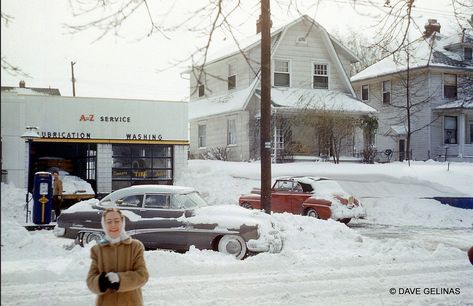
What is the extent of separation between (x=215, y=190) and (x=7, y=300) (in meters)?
6.21

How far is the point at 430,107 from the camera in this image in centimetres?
2455

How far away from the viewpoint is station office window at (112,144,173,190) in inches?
221

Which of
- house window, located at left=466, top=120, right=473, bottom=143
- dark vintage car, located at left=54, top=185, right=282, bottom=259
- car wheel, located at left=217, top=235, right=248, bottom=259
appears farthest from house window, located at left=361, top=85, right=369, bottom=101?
car wheel, located at left=217, top=235, right=248, bottom=259

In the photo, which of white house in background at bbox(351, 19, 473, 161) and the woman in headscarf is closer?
the woman in headscarf

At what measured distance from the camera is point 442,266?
7.12m

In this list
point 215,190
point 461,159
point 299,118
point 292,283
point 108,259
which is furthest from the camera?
point 461,159

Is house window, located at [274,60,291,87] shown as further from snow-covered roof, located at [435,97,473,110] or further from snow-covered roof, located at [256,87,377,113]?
snow-covered roof, located at [435,97,473,110]

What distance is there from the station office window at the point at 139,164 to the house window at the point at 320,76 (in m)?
15.5

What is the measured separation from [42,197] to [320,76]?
630 inches

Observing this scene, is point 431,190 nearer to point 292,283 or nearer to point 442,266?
point 442,266

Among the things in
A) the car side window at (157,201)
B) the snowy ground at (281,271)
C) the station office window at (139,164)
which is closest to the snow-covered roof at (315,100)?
the snowy ground at (281,271)

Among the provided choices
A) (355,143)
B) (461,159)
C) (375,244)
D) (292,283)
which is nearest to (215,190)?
(375,244)

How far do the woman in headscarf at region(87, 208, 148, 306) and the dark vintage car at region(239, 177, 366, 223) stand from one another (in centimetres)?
935

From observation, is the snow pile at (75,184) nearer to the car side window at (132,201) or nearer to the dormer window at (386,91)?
the car side window at (132,201)
